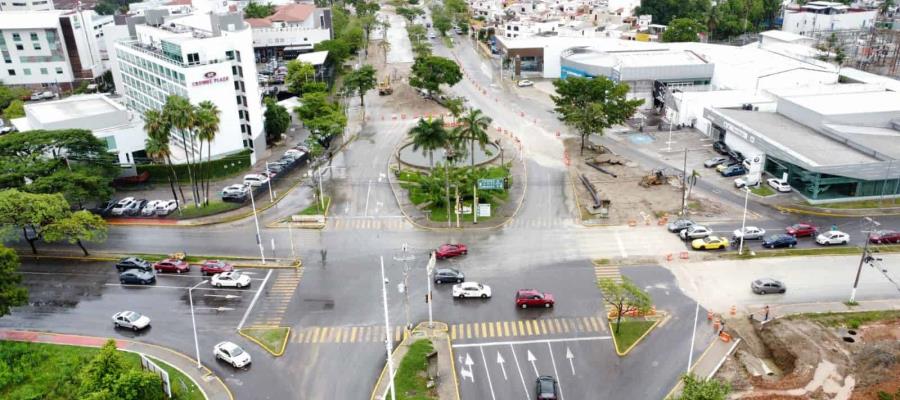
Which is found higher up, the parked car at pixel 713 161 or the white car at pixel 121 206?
the white car at pixel 121 206

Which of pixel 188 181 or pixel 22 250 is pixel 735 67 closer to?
pixel 188 181

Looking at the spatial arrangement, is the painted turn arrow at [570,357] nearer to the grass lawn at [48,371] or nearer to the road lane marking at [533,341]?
the road lane marking at [533,341]

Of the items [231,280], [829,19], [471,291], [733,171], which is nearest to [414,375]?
[471,291]

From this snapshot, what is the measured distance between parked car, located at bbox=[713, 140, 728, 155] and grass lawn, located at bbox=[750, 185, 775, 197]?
12757 millimetres

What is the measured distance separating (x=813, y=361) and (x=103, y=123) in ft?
298

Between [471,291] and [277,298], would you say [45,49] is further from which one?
[471,291]

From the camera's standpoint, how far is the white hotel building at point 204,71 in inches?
3452

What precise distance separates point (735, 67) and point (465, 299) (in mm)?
85087

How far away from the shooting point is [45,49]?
135625 millimetres

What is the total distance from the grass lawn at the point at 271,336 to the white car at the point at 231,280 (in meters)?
7.58

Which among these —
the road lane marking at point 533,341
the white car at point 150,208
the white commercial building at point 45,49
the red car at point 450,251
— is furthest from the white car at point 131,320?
the white commercial building at point 45,49

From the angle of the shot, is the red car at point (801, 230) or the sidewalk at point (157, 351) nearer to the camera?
the sidewalk at point (157, 351)

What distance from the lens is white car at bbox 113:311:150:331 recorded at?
54.6 meters

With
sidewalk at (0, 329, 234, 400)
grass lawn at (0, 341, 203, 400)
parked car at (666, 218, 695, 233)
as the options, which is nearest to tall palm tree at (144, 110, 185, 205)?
sidewalk at (0, 329, 234, 400)
